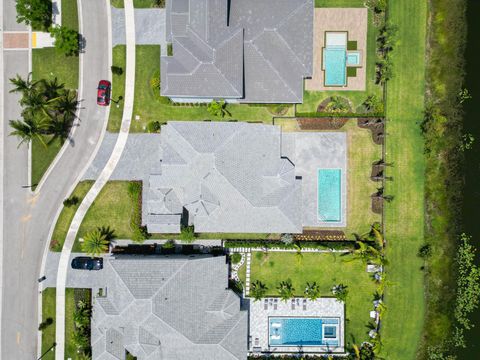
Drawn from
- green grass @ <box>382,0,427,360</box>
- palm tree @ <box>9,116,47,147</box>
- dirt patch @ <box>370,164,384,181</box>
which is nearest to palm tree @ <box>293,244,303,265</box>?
green grass @ <box>382,0,427,360</box>

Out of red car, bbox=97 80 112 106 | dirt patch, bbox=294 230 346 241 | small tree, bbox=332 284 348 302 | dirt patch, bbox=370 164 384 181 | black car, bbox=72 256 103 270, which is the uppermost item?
red car, bbox=97 80 112 106

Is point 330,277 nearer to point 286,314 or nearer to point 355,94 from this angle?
point 286,314

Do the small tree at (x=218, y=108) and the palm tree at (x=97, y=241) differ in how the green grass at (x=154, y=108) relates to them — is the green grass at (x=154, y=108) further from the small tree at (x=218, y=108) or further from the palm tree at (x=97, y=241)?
the palm tree at (x=97, y=241)

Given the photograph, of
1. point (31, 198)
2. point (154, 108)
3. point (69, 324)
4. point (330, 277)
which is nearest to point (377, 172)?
point (330, 277)

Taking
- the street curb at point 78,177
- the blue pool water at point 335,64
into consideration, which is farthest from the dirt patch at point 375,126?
the street curb at point 78,177

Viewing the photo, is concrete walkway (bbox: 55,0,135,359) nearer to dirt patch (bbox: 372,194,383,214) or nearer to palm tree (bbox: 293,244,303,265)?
palm tree (bbox: 293,244,303,265)

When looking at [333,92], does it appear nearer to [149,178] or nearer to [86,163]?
[149,178]
